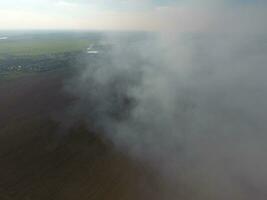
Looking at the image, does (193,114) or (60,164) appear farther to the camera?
(193,114)

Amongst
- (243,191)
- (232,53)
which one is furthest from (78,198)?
(232,53)

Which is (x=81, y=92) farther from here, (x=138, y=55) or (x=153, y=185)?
(x=138, y=55)

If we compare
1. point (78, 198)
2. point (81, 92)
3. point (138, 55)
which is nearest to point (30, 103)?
point (81, 92)

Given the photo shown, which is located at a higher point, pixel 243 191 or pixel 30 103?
pixel 243 191

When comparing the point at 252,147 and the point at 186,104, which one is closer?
the point at 252,147

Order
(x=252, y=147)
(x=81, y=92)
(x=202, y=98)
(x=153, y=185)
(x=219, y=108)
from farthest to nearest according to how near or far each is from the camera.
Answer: (x=81, y=92) → (x=202, y=98) → (x=219, y=108) → (x=252, y=147) → (x=153, y=185)

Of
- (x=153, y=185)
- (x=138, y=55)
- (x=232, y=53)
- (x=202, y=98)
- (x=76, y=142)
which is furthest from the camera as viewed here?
(x=138, y=55)
